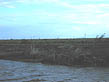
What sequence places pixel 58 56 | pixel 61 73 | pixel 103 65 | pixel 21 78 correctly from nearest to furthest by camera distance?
pixel 21 78 → pixel 61 73 → pixel 103 65 → pixel 58 56

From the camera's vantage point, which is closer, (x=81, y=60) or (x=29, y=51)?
(x=81, y=60)

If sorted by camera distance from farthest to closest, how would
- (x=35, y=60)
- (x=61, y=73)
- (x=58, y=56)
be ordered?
(x=35, y=60) → (x=58, y=56) → (x=61, y=73)

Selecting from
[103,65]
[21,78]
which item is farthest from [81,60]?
[21,78]

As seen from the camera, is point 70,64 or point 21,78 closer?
point 21,78

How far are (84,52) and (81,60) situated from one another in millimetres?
2345

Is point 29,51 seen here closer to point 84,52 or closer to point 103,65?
point 84,52

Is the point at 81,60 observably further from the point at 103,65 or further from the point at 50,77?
the point at 50,77

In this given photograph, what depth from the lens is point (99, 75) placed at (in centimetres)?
1892

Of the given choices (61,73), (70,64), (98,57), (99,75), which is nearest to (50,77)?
(61,73)

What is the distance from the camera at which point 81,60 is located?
81.1 ft

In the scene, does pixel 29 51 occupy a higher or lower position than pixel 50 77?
higher

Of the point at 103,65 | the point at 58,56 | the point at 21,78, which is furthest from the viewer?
the point at 58,56

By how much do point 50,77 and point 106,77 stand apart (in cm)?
526

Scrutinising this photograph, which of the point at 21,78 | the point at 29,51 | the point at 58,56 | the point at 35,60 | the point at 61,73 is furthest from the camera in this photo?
the point at 29,51
